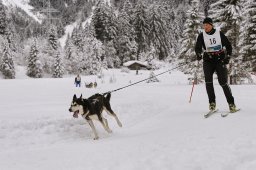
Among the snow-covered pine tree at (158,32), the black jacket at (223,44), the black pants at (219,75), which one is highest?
the snow-covered pine tree at (158,32)

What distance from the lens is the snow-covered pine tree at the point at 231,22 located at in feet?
96.9

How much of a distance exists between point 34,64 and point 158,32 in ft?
117

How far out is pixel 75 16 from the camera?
191500 millimetres

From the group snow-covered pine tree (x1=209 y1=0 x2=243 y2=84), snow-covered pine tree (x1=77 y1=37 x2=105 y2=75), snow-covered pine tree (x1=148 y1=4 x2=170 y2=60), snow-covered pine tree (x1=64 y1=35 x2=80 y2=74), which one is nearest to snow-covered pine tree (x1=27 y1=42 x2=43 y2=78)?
snow-covered pine tree (x1=64 y1=35 x2=80 y2=74)

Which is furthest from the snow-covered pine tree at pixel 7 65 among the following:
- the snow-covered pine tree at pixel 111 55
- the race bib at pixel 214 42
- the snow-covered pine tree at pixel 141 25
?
the race bib at pixel 214 42

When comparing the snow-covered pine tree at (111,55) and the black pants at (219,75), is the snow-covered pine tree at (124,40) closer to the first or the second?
the snow-covered pine tree at (111,55)

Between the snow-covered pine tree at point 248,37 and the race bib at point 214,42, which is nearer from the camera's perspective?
the race bib at point 214,42

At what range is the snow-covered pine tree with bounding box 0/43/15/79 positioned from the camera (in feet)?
224

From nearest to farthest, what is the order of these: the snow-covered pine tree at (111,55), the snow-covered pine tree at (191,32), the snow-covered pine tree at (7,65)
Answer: the snow-covered pine tree at (191,32) < the snow-covered pine tree at (7,65) < the snow-covered pine tree at (111,55)

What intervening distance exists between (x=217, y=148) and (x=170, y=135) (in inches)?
70.0

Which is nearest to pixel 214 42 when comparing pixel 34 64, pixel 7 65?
pixel 7 65

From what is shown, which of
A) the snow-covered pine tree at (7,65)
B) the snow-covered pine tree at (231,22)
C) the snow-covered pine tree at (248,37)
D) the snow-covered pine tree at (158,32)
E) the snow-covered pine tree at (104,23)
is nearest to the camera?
the snow-covered pine tree at (248,37)

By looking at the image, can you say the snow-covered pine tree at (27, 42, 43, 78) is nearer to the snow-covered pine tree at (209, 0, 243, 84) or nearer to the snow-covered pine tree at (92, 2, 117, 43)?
the snow-covered pine tree at (92, 2, 117, 43)

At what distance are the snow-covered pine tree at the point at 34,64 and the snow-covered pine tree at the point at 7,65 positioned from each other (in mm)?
3917
